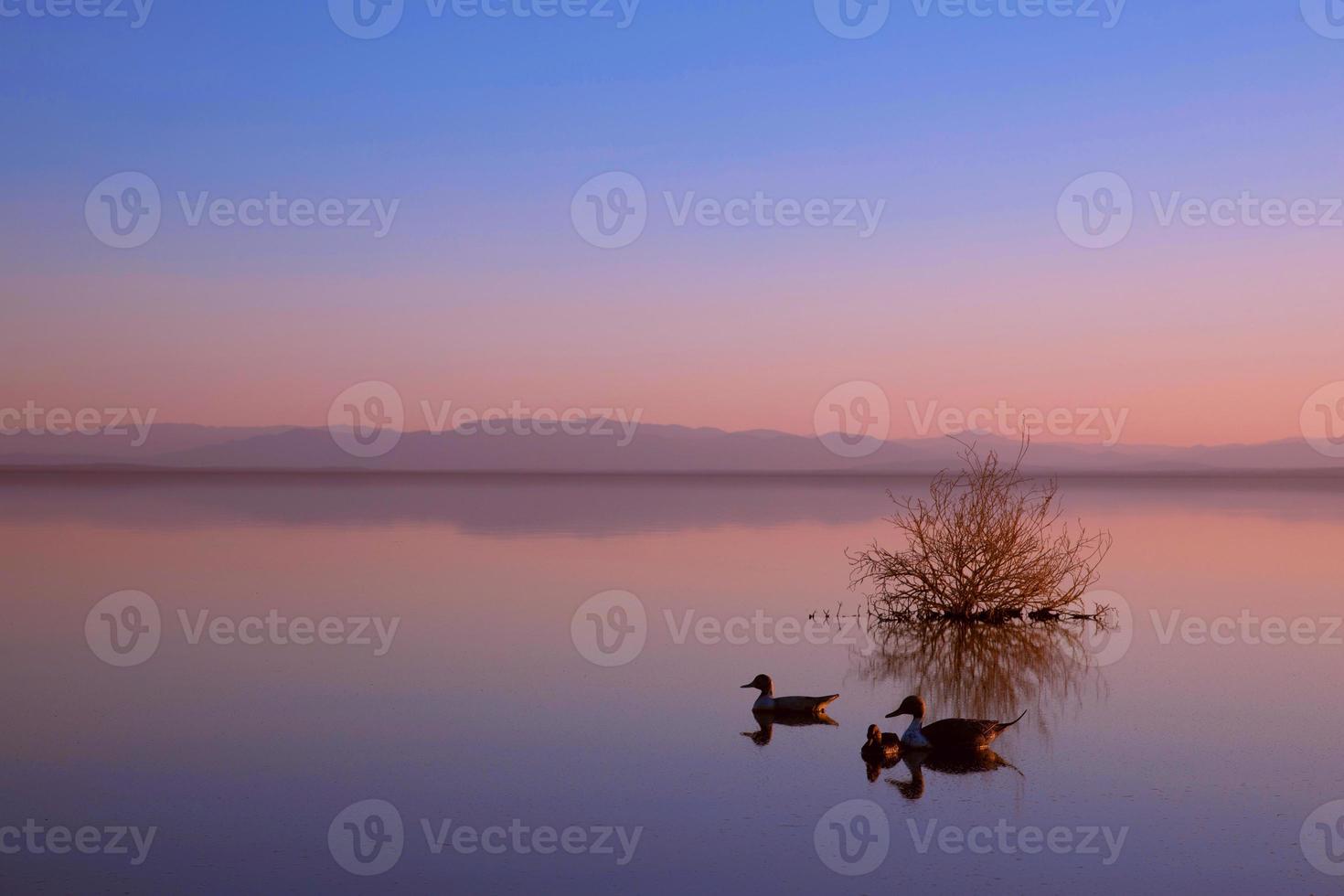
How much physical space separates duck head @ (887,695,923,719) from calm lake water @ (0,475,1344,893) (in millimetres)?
541

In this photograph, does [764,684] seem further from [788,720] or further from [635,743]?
[635,743]

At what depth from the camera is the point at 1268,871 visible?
6.86 meters

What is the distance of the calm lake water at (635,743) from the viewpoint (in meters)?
6.99

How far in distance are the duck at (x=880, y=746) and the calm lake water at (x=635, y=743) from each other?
0.20 meters

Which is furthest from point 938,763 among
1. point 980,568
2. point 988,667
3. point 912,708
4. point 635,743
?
point 980,568

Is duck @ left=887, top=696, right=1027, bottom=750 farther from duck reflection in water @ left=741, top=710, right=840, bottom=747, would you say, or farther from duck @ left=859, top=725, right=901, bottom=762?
duck reflection in water @ left=741, top=710, right=840, bottom=747

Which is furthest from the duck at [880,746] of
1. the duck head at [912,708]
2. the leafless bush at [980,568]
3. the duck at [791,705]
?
the leafless bush at [980,568]

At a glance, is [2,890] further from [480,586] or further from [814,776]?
[480,586]

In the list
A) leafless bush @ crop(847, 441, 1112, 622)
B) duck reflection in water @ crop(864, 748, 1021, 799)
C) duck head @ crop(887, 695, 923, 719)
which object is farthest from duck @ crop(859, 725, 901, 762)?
leafless bush @ crop(847, 441, 1112, 622)

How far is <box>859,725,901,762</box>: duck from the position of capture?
904cm

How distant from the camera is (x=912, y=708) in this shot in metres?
9.69

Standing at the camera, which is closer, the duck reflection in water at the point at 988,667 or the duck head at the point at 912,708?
the duck head at the point at 912,708

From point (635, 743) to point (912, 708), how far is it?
209 cm

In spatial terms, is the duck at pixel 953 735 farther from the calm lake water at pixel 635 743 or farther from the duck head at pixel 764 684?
the duck head at pixel 764 684
